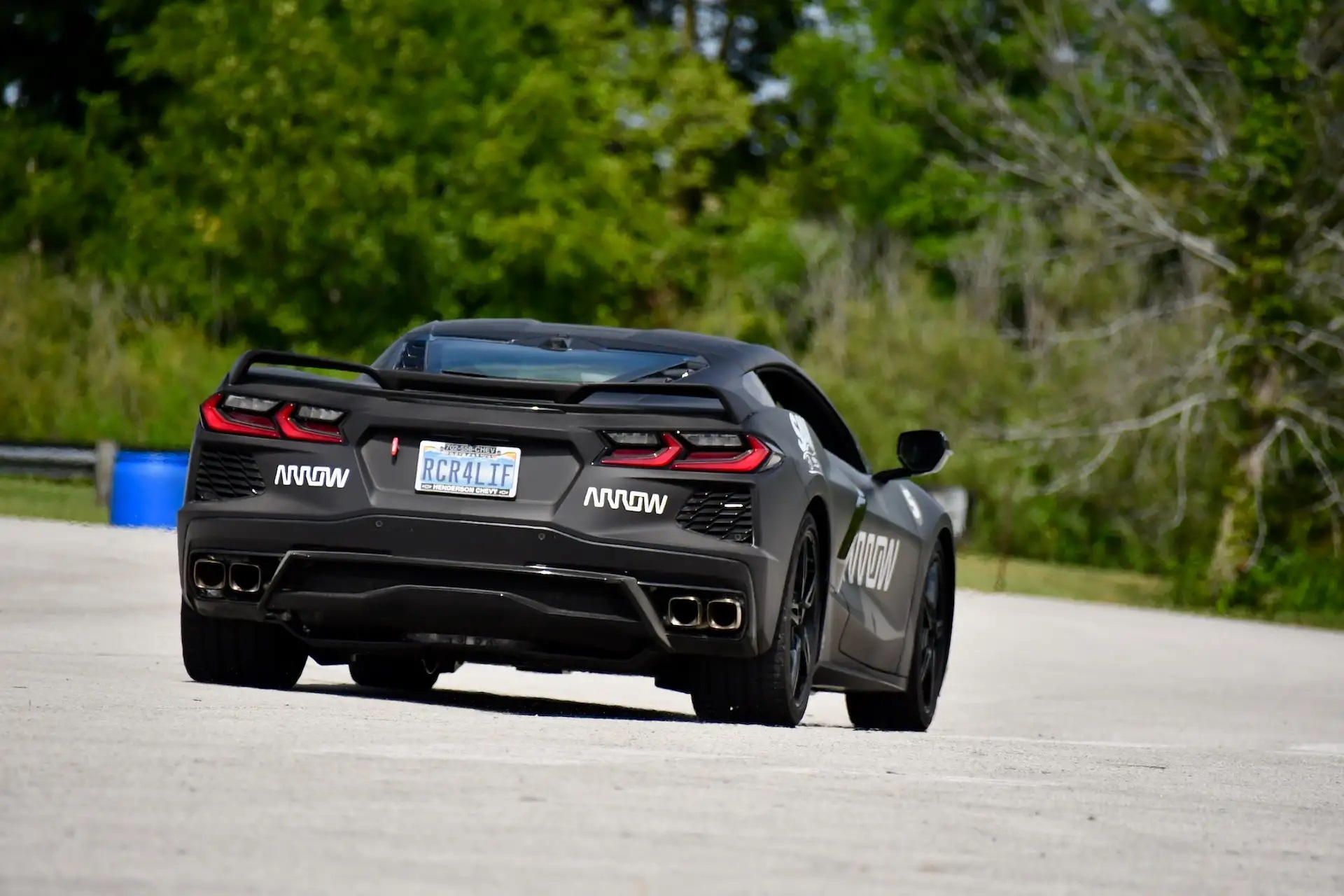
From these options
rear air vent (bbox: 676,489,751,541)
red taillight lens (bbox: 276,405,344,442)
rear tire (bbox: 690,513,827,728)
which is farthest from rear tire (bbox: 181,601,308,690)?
rear air vent (bbox: 676,489,751,541)

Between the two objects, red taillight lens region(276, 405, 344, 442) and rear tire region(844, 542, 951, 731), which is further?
rear tire region(844, 542, 951, 731)

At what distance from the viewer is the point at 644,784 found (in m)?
6.66

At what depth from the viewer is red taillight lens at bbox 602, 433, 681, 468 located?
8328 millimetres

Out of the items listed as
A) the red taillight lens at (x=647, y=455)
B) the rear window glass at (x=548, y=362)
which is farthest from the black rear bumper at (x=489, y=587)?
the rear window glass at (x=548, y=362)

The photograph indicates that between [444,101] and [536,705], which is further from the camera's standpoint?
[444,101]

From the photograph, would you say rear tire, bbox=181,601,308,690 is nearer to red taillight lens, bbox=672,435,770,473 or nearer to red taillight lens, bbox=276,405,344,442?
red taillight lens, bbox=276,405,344,442

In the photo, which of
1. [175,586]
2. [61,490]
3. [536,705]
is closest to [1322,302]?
[61,490]

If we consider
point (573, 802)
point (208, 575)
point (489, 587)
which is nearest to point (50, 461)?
point (208, 575)

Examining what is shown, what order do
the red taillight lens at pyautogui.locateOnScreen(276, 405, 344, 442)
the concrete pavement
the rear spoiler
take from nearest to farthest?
the concrete pavement, the rear spoiler, the red taillight lens at pyautogui.locateOnScreen(276, 405, 344, 442)

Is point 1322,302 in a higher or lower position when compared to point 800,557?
lower

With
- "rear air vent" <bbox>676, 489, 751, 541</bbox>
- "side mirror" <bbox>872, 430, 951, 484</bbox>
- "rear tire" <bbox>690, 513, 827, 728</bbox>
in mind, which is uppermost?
"rear air vent" <bbox>676, 489, 751, 541</bbox>

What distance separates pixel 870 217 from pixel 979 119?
12.1 feet

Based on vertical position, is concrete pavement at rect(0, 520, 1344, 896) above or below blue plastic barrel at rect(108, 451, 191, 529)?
above

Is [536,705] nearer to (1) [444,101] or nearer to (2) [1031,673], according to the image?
(2) [1031,673]
